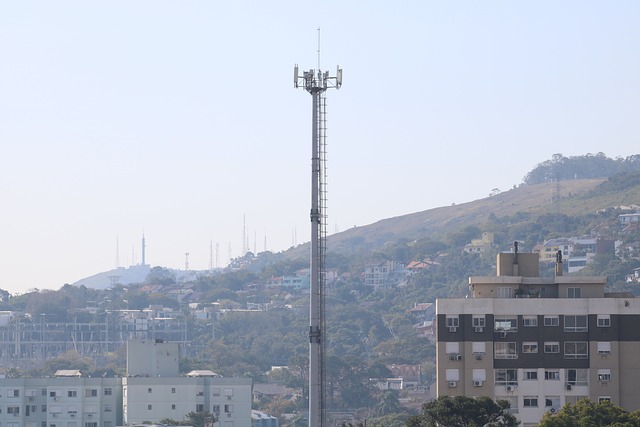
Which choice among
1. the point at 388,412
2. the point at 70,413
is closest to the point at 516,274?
the point at 70,413

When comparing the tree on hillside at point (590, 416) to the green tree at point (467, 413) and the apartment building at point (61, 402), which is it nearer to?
the green tree at point (467, 413)

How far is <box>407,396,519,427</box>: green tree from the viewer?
2564 inches

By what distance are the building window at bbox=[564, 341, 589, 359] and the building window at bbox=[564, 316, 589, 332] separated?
49 cm

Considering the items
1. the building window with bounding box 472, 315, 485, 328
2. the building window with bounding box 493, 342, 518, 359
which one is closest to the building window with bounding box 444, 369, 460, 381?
the building window with bounding box 493, 342, 518, 359

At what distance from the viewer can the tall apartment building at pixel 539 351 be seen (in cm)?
6962

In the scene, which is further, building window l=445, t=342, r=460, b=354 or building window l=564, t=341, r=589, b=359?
building window l=445, t=342, r=460, b=354

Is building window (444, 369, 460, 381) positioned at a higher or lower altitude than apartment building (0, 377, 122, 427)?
higher

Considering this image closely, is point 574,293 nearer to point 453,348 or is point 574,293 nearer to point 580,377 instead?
point 580,377

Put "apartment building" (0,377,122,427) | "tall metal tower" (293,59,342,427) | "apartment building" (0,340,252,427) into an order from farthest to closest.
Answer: "apartment building" (0,377,122,427) → "apartment building" (0,340,252,427) → "tall metal tower" (293,59,342,427)

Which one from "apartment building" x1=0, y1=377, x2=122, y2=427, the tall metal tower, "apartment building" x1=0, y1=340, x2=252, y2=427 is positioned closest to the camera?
the tall metal tower

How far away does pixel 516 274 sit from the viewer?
245 feet

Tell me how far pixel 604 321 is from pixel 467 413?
7.31m

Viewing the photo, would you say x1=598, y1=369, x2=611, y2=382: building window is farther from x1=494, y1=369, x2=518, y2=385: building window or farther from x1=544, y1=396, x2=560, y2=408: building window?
x1=494, y1=369, x2=518, y2=385: building window

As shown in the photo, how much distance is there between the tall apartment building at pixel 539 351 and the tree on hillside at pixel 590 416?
16.3ft
